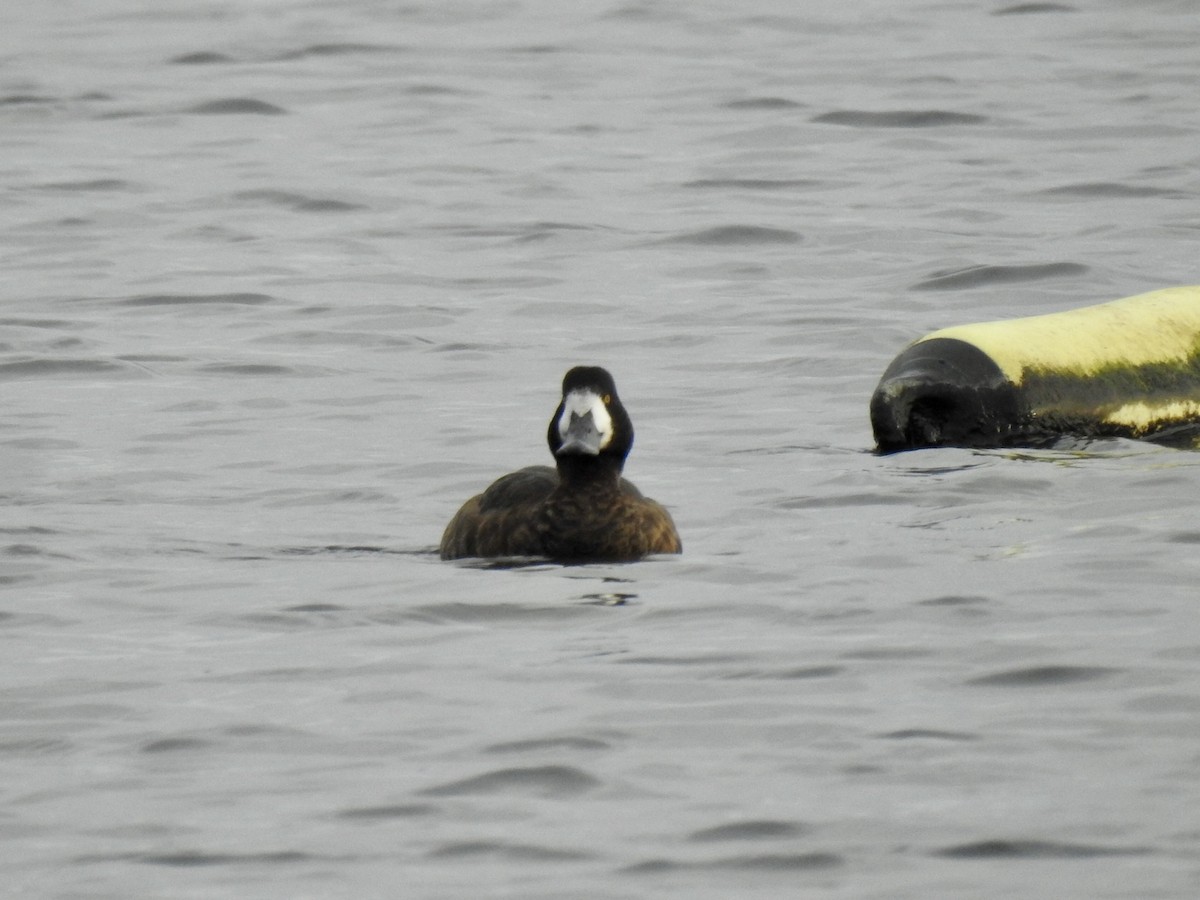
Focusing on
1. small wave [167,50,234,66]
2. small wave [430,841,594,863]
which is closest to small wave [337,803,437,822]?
small wave [430,841,594,863]

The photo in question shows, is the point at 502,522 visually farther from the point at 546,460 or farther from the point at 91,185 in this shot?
the point at 91,185

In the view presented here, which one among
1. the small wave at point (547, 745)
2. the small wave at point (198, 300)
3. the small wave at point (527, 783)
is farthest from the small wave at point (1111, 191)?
the small wave at point (527, 783)

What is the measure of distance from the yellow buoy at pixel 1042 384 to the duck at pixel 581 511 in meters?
2.46

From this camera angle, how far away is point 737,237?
19.2m

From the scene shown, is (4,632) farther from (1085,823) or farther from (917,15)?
(917,15)

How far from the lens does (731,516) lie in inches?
428

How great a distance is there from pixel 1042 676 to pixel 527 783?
189cm

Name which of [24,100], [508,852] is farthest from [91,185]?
[508,852]

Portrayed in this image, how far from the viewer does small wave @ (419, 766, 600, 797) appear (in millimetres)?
6898

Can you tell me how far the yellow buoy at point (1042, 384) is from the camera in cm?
1212

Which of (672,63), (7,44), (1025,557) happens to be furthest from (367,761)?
(7,44)

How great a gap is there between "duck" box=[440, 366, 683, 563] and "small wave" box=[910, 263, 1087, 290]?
7.29 m

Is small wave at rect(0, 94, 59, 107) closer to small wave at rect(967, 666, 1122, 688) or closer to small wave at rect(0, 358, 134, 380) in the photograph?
small wave at rect(0, 358, 134, 380)

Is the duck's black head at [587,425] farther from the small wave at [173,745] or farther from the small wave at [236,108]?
the small wave at [236,108]
